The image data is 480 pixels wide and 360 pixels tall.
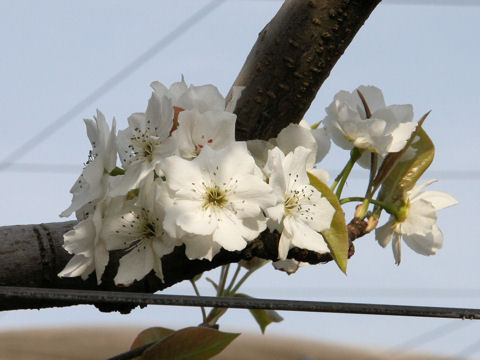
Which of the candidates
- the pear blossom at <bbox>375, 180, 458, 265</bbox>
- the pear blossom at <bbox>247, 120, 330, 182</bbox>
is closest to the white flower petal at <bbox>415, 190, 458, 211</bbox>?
the pear blossom at <bbox>375, 180, 458, 265</bbox>

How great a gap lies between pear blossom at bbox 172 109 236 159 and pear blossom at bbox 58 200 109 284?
77mm

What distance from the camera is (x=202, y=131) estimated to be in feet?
1.68

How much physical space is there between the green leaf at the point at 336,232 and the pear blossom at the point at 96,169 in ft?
0.54

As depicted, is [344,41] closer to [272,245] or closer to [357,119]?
[357,119]

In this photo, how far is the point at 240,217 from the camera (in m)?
0.49

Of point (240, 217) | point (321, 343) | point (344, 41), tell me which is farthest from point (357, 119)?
point (321, 343)

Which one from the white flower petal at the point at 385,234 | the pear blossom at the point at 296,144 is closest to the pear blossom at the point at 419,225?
the white flower petal at the point at 385,234

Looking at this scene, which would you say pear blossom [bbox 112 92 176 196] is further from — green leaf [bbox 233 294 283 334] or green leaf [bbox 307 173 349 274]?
green leaf [bbox 233 294 283 334]

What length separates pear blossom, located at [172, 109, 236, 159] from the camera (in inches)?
20.1

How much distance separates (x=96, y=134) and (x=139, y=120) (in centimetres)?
4

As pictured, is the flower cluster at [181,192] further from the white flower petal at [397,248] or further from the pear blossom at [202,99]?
the white flower petal at [397,248]

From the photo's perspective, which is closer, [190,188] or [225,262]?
[190,188]

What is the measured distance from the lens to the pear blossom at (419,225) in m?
0.65

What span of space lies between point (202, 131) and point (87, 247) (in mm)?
127
